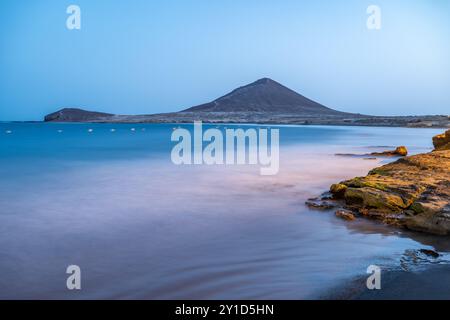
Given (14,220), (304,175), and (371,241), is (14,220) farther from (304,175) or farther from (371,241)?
(304,175)

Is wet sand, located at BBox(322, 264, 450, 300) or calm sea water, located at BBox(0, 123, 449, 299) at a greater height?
wet sand, located at BBox(322, 264, 450, 300)

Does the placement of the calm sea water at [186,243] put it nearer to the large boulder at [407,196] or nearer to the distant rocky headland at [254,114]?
the large boulder at [407,196]

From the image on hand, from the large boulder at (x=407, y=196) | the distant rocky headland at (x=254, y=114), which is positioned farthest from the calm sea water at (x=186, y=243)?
the distant rocky headland at (x=254, y=114)

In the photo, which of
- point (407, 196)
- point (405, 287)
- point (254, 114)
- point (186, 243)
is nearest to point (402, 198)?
point (407, 196)

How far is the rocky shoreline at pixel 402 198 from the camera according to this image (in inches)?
277

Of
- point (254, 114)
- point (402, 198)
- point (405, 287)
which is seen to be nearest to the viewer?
point (405, 287)

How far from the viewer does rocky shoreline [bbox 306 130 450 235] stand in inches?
277

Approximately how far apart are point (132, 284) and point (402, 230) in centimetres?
463

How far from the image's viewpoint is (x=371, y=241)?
21.7 feet

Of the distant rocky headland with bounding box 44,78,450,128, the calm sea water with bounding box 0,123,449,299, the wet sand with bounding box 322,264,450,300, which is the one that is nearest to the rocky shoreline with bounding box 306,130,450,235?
the calm sea water with bounding box 0,123,449,299

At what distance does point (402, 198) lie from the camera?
26.7 ft

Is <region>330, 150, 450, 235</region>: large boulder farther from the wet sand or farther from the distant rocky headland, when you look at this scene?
the distant rocky headland

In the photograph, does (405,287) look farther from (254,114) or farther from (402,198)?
(254,114)

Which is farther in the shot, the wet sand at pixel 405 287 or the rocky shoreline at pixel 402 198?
the rocky shoreline at pixel 402 198
